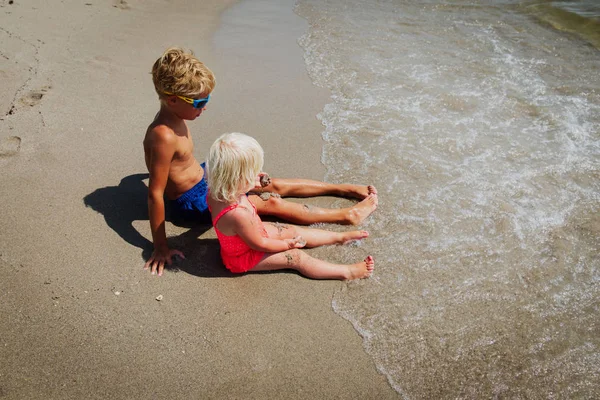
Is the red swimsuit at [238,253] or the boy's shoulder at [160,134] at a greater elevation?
the boy's shoulder at [160,134]

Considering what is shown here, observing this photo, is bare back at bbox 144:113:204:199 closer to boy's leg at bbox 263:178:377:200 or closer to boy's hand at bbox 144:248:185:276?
boy's hand at bbox 144:248:185:276

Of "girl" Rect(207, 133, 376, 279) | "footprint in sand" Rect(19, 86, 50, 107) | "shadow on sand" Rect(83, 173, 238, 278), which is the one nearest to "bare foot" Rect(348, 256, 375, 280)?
"girl" Rect(207, 133, 376, 279)

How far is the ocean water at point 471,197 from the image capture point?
271cm

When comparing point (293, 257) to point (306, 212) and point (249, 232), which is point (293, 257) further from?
point (306, 212)

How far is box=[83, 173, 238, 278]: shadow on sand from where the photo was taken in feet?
10.5

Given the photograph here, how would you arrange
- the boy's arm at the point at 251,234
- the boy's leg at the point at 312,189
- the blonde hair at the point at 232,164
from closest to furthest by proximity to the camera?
the blonde hair at the point at 232,164, the boy's arm at the point at 251,234, the boy's leg at the point at 312,189

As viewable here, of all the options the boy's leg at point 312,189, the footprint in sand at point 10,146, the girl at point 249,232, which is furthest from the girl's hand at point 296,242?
the footprint in sand at point 10,146

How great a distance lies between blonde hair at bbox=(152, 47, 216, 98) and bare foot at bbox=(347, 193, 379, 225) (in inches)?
55.7

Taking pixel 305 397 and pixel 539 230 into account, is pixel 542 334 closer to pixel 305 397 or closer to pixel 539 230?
pixel 539 230

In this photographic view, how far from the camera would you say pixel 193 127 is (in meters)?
4.56

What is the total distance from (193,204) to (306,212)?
83 centimetres

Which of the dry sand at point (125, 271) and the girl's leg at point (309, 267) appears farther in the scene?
the girl's leg at point (309, 267)

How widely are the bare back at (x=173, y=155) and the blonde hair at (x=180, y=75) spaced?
0.77ft

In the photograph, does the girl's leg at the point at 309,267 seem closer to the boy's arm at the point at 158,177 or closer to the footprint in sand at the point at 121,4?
the boy's arm at the point at 158,177
